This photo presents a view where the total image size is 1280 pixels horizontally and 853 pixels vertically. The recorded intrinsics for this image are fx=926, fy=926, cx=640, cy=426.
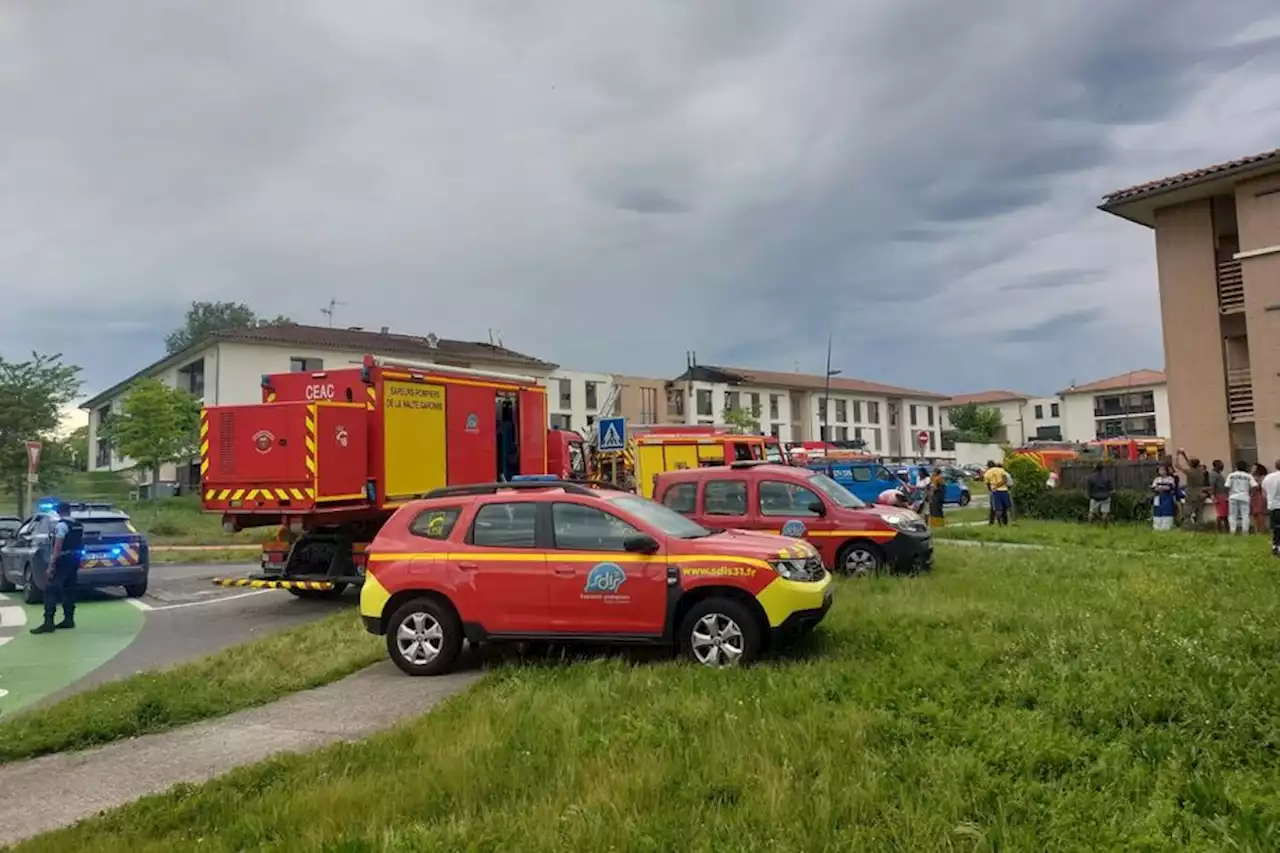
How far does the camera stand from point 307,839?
446cm

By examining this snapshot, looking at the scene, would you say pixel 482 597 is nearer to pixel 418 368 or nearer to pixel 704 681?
pixel 704 681

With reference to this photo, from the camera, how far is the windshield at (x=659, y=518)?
8.14 meters

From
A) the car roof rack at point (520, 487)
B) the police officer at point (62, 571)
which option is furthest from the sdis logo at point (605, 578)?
the police officer at point (62, 571)

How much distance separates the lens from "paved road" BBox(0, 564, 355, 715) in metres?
9.75

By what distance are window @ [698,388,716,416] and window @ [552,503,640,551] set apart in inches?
2384

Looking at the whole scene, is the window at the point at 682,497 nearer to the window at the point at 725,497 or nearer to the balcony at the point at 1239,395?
the window at the point at 725,497

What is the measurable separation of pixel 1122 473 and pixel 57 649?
25.0 m

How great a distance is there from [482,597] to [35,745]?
345 cm

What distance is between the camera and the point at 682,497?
43.7ft

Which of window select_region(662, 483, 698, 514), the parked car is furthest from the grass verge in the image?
the parked car

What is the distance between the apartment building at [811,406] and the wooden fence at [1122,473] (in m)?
35.0

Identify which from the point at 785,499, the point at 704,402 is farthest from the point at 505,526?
the point at 704,402

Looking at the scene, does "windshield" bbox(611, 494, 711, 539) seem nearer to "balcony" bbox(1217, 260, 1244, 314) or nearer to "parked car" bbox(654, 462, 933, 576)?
"parked car" bbox(654, 462, 933, 576)

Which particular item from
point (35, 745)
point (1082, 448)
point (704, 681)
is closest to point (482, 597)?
point (704, 681)
